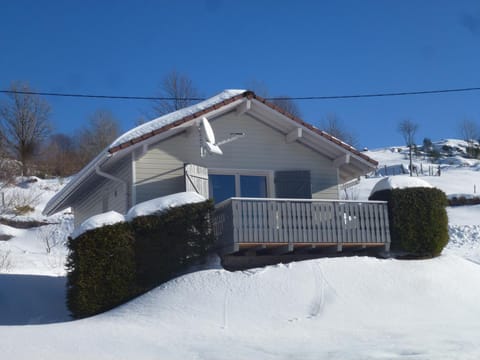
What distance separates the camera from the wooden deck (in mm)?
16438

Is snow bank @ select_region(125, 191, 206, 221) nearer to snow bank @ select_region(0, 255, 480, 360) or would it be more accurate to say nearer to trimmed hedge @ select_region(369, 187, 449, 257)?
Result: snow bank @ select_region(0, 255, 480, 360)

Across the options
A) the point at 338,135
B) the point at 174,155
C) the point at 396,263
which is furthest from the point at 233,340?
the point at 338,135

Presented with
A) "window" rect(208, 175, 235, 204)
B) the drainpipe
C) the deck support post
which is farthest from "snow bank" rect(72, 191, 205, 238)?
"window" rect(208, 175, 235, 204)

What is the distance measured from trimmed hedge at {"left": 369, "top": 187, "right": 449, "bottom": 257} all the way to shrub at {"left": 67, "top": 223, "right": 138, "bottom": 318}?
6.69 meters

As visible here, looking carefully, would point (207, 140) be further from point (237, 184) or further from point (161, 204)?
point (161, 204)

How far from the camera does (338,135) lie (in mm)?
61156

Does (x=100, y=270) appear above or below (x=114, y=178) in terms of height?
below

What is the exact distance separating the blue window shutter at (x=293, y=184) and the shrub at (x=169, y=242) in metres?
3.72

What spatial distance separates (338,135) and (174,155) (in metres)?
43.6

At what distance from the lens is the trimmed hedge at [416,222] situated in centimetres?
1766

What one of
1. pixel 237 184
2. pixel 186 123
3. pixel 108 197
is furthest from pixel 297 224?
pixel 108 197

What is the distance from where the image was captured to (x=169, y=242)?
52.3 ft

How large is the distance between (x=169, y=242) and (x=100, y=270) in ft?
5.59

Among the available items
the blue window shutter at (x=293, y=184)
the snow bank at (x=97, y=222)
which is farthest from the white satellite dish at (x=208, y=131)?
the snow bank at (x=97, y=222)
